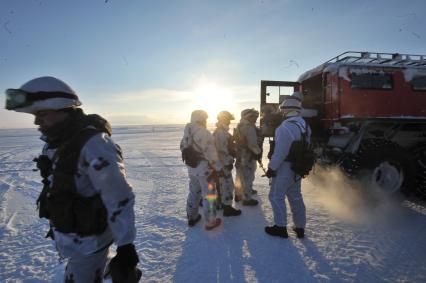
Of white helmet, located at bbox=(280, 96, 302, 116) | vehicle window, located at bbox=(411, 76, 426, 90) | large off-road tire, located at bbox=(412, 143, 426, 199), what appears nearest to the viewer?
white helmet, located at bbox=(280, 96, 302, 116)

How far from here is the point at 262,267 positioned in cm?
345

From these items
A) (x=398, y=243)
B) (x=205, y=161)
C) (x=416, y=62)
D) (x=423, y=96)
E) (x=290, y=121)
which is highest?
(x=416, y=62)

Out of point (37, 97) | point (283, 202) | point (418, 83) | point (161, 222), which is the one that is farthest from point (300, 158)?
point (418, 83)

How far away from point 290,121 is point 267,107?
3.41 meters

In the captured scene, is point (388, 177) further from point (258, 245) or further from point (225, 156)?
point (258, 245)

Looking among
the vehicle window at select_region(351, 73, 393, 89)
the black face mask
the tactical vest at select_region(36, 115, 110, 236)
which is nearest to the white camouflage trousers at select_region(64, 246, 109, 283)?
the tactical vest at select_region(36, 115, 110, 236)

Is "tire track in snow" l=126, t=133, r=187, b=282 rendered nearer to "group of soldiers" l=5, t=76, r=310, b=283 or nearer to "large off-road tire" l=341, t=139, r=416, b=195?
"group of soldiers" l=5, t=76, r=310, b=283

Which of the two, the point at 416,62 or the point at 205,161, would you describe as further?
the point at 416,62

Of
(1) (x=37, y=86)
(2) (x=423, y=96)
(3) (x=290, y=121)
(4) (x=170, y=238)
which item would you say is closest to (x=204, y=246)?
(4) (x=170, y=238)

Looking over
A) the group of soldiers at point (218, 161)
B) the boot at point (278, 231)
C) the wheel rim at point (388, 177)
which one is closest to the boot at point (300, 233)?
the boot at point (278, 231)

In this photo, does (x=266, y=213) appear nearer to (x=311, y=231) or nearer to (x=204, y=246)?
(x=311, y=231)

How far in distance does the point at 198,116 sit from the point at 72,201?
9.78 ft

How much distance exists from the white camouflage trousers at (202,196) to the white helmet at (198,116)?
0.87 metres

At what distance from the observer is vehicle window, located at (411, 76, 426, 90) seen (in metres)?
6.54
